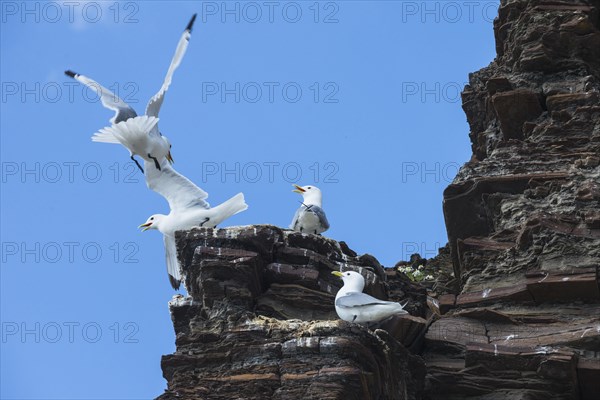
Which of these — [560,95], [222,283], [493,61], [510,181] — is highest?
[493,61]

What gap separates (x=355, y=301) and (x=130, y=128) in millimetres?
8478

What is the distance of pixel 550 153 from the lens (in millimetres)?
23328

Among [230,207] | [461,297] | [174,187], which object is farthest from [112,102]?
[461,297]

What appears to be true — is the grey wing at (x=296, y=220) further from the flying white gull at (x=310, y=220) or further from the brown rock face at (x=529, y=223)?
the brown rock face at (x=529, y=223)

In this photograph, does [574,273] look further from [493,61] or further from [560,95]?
[493,61]

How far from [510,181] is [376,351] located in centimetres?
600

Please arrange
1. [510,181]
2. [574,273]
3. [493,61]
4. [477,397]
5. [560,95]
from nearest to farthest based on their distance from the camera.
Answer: [477,397], [574,273], [510,181], [560,95], [493,61]

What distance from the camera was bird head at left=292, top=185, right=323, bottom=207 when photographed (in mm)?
25242

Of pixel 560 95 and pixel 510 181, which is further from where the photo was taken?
pixel 560 95

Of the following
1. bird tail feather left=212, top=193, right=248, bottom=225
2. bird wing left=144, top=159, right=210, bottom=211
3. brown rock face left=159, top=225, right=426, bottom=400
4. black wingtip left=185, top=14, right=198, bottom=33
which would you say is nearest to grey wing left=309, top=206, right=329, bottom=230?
bird tail feather left=212, top=193, right=248, bottom=225

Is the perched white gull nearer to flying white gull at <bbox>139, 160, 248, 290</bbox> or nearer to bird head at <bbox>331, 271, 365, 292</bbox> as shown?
bird head at <bbox>331, 271, 365, 292</bbox>

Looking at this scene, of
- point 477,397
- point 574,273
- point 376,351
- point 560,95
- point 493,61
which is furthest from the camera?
point 493,61

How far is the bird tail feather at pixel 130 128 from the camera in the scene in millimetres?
25453

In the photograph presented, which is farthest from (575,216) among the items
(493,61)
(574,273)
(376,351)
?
(493,61)
